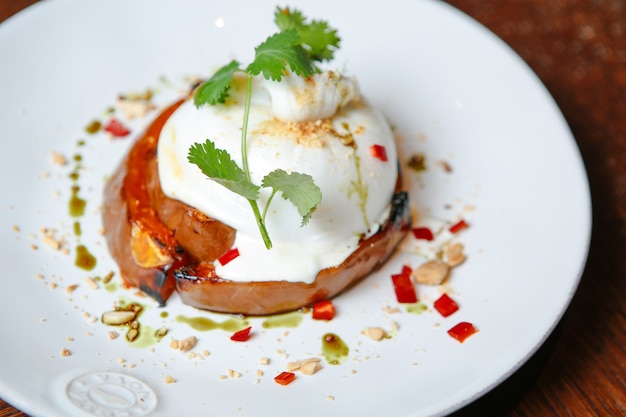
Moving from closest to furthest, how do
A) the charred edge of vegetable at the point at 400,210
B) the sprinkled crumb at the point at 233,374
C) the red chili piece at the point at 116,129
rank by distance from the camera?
the sprinkled crumb at the point at 233,374 < the charred edge of vegetable at the point at 400,210 < the red chili piece at the point at 116,129

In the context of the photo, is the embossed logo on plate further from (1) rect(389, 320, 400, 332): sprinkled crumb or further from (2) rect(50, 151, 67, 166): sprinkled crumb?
(2) rect(50, 151, 67, 166): sprinkled crumb

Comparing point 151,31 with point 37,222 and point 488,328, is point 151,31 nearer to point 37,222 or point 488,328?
point 37,222

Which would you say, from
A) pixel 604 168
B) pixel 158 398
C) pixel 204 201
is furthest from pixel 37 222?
pixel 604 168

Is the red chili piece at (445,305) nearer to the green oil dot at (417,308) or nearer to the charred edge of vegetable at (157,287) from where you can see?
the green oil dot at (417,308)

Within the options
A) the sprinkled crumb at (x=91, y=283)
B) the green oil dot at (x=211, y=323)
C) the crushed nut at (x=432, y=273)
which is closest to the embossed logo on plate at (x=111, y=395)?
the green oil dot at (x=211, y=323)

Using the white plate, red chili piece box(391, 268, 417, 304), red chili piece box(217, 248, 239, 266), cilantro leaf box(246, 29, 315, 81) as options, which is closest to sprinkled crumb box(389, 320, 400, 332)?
the white plate

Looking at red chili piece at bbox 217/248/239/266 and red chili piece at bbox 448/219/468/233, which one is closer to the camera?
red chili piece at bbox 217/248/239/266
